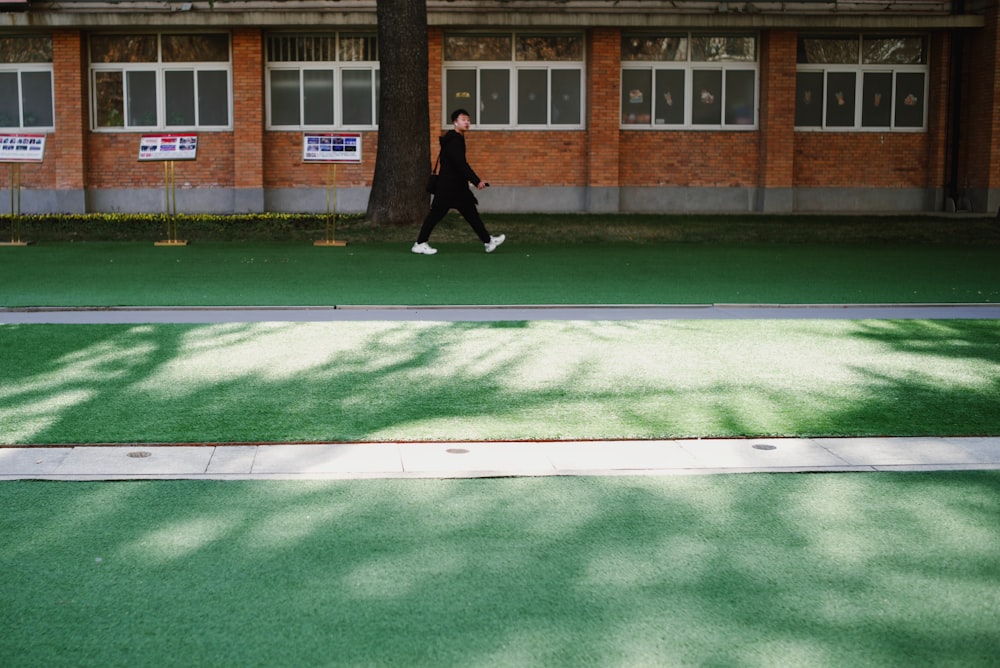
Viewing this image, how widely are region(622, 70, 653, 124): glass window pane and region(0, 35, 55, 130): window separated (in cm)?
1403

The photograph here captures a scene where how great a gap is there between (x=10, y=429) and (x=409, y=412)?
2271 mm

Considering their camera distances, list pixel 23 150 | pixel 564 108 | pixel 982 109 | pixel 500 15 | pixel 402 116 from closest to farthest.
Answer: pixel 402 116 < pixel 23 150 < pixel 500 15 < pixel 982 109 < pixel 564 108

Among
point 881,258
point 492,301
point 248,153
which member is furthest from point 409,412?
point 248,153

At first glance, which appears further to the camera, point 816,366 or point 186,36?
point 186,36

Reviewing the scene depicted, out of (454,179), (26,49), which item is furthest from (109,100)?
(454,179)

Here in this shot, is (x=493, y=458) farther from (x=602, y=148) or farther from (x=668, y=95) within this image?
(x=668, y=95)

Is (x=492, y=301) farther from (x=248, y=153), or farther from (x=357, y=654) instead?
(x=248, y=153)

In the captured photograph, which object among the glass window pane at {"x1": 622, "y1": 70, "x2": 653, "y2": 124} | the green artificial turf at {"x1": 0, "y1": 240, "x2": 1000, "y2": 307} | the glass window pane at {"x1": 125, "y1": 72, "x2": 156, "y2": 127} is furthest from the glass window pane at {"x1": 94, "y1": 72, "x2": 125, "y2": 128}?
the glass window pane at {"x1": 622, "y1": 70, "x2": 653, "y2": 124}

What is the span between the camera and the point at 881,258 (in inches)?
Answer: 700

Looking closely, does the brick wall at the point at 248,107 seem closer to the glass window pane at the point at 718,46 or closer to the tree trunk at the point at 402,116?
the tree trunk at the point at 402,116

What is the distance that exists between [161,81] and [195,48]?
117cm

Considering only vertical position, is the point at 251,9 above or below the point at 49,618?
above

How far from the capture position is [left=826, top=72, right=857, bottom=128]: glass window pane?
93.1 feet

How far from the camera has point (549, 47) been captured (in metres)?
27.9
